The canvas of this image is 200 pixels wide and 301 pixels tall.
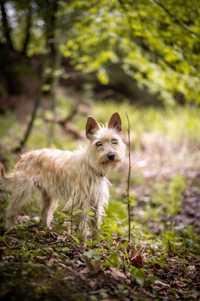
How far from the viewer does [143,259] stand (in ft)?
14.6

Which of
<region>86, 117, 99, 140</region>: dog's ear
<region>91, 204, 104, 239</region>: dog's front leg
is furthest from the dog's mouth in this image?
<region>91, 204, 104, 239</region>: dog's front leg

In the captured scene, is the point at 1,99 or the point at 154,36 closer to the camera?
the point at 154,36

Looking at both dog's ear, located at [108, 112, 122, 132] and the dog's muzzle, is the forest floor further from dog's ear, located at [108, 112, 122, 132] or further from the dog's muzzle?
dog's ear, located at [108, 112, 122, 132]

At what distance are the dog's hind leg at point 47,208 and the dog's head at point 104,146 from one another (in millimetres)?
1097

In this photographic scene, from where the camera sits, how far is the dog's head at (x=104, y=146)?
4973mm

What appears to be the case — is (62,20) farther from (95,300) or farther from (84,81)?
(84,81)

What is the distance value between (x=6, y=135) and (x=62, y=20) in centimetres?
427

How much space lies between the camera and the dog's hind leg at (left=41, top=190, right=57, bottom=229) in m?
5.59

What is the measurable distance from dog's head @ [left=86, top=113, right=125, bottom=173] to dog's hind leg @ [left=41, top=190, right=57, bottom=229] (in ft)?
3.60

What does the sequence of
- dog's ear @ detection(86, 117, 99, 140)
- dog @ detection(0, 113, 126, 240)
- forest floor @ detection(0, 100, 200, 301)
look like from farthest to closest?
dog's ear @ detection(86, 117, 99, 140), dog @ detection(0, 113, 126, 240), forest floor @ detection(0, 100, 200, 301)

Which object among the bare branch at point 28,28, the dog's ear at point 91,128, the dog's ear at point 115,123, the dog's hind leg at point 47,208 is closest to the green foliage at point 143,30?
the bare branch at point 28,28

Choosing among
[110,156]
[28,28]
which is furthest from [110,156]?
[28,28]

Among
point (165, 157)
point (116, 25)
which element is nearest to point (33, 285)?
point (116, 25)

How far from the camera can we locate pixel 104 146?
5039 millimetres
